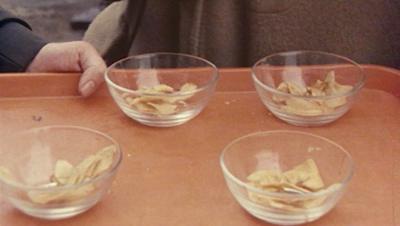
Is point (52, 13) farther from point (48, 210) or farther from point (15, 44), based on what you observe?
point (48, 210)

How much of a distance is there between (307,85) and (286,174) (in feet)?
0.69

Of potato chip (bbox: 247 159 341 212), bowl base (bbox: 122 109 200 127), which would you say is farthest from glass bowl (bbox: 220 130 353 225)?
bowl base (bbox: 122 109 200 127)

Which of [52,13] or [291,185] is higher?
[291,185]

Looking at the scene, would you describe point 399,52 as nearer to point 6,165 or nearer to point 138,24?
point 138,24

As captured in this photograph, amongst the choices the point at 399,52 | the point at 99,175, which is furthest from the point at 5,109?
the point at 399,52

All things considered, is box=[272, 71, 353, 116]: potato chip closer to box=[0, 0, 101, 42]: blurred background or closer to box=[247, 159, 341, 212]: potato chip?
box=[247, 159, 341, 212]: potato chip

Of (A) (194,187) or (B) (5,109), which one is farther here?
(B) (5,109)

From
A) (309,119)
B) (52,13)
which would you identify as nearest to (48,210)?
(309,119)

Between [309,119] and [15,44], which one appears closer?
[309,119]

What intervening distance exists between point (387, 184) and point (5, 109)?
1.38 feet

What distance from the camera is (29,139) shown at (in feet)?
2.41

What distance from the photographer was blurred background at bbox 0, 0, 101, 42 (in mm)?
2543

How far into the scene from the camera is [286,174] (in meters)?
0.69

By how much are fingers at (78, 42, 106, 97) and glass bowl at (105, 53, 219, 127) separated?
0.06 feet
